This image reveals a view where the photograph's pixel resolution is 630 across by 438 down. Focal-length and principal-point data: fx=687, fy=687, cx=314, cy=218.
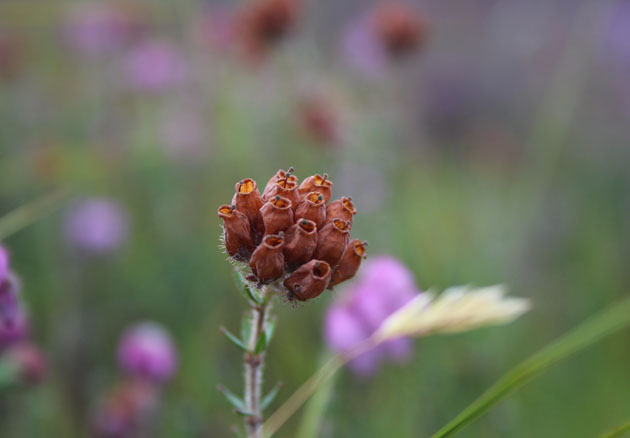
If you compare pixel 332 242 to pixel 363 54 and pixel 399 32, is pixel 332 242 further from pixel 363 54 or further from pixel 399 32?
pixel 363 54

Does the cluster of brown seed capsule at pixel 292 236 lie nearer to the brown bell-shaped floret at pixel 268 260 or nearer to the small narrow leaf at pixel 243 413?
the brown bell-shaped floret at pixel 268 260

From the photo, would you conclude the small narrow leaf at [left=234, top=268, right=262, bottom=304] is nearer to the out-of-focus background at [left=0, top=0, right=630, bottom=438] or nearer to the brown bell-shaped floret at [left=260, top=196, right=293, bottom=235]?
the brown bell-shaped floret at [left=260, top=196, right=293, bottom=235]

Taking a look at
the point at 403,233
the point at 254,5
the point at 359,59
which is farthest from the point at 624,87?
the point at 254,5

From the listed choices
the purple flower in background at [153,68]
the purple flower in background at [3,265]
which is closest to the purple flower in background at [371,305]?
the purple flower in background at [3,265]

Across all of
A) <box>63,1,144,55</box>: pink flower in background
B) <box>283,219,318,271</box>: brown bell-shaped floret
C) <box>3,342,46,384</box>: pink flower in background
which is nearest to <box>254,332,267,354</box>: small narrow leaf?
<box>283,219,318,271</box>: brown bell-shaped floret

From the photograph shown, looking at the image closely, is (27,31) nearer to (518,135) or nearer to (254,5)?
(254,5)
